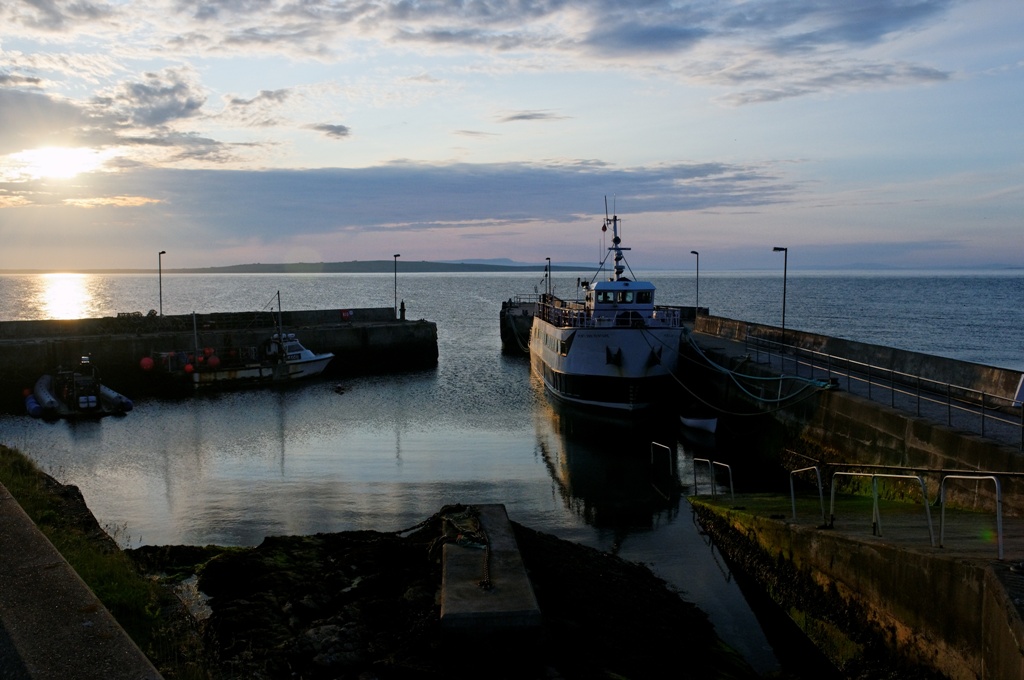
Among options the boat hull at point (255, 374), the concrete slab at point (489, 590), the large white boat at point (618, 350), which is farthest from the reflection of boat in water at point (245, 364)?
the concrete slab at point (489, 590)

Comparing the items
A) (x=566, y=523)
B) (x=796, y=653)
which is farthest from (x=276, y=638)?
(x=566, y=523)

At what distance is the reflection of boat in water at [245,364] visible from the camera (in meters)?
45.1

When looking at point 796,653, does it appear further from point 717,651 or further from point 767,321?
point 767,321

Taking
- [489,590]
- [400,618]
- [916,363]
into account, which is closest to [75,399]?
[400,618]

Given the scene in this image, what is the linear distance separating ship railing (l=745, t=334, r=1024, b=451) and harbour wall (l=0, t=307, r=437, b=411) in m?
30.0

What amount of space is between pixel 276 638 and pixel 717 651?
629cm

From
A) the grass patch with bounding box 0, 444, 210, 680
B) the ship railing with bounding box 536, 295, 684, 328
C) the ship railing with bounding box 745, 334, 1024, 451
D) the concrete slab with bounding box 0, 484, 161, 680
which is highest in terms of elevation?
the ship railing with bounding box 536, 295, 684, 328

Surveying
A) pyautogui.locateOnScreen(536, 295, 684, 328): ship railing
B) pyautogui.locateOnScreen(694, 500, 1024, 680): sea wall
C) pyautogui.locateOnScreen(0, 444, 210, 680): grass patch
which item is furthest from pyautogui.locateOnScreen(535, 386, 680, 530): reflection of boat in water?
pyautogui.locateOnScreen(0, 444, 210, 680): grass patch

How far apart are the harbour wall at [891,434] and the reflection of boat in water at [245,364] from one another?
25.5m

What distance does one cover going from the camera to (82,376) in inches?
1474

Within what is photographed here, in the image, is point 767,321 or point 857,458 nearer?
point 857,458

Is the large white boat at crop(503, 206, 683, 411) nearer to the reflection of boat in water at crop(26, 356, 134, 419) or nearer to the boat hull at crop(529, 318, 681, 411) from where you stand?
the boat hull at crop(529, 318, 681, 411)

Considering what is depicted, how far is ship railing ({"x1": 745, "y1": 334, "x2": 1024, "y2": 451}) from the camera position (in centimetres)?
1691

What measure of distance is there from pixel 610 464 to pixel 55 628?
70.6ft
